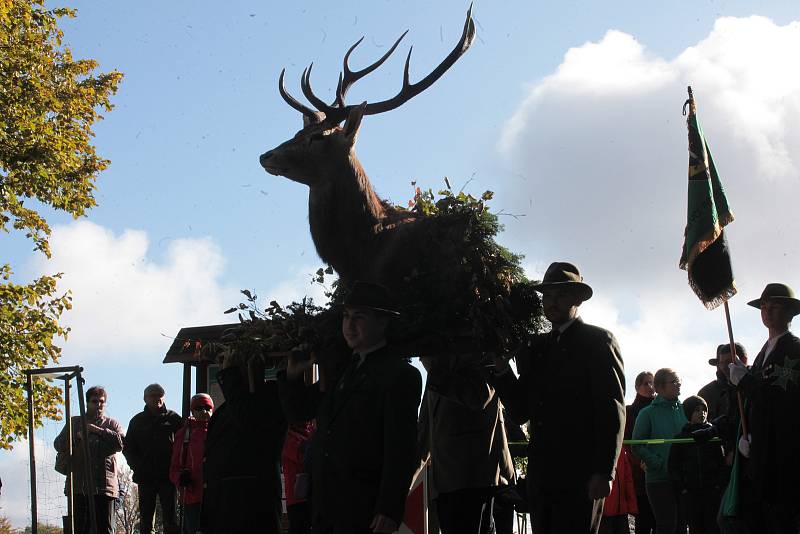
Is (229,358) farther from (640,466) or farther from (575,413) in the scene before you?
(640,466)

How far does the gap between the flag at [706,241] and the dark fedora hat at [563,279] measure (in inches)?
53.5

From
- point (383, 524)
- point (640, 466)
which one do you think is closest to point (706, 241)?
point (383, 524)

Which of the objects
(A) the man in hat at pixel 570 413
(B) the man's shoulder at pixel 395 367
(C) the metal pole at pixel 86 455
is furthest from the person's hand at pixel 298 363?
(C) the metal pole at pixel 86 455

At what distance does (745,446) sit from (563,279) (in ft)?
6.04

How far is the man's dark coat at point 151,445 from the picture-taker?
A: 1101 centimetres

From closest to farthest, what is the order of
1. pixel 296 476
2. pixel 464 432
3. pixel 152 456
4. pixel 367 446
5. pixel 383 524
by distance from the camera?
pixel 383 524 → pixel 367 446 → pixel 464 432 → pixel 296 476 → pixel 152 456

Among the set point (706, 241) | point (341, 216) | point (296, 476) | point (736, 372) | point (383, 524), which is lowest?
point (383, 524)

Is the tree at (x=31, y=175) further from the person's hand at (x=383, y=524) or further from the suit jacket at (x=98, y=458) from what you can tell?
the person's hand at (x=383, y=524)

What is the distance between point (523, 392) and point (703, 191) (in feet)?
7.41

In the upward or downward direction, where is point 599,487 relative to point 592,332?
downward

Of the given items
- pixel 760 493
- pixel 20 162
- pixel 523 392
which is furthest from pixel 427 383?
pixel 20 162

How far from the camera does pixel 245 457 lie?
260 inches

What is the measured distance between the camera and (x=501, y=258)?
21.8ft

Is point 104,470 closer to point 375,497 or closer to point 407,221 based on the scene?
point 407,221
